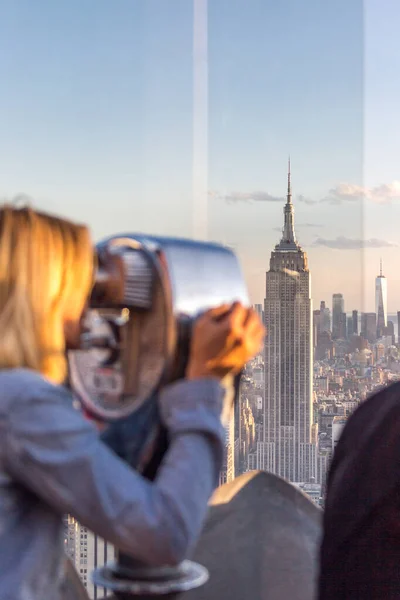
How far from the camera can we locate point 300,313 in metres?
4.23

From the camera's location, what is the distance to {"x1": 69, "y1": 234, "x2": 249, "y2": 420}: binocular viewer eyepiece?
835 millimetres

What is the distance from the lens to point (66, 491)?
705 millimetres

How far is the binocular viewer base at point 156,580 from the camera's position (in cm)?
88

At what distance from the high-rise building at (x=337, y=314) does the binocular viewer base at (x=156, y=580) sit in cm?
200

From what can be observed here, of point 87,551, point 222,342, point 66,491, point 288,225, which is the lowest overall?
point 87,551

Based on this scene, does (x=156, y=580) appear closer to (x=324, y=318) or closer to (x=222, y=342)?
(x=222, y=342)

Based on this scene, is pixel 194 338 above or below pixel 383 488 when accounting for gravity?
above

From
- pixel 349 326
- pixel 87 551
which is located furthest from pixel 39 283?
pixel 349 326

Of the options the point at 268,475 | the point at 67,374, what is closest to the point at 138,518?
the point at 67,374

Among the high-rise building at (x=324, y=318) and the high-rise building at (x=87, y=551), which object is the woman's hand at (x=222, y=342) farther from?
the high-rise building at (x=324, y=318)

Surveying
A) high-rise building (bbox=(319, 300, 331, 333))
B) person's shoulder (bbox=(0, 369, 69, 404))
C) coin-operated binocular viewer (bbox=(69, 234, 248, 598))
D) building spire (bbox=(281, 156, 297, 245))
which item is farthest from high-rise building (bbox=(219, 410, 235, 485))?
high-rise building (bbox=(319, 300, 331, 333))

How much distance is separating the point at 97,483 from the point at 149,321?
0.20 meters

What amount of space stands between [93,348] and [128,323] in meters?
0.05

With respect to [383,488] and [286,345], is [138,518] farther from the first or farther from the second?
[286,345]
